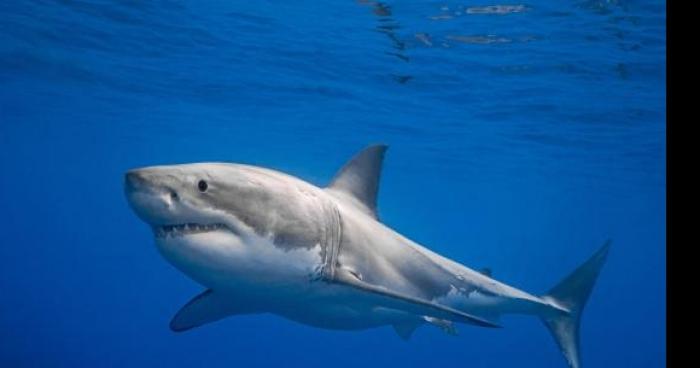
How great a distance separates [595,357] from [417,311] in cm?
7610

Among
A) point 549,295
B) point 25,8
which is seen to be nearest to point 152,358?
point 25,8

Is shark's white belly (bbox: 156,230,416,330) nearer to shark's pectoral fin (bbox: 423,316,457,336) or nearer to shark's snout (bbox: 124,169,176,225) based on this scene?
shark's snout (bbox: 124,169,176,225)

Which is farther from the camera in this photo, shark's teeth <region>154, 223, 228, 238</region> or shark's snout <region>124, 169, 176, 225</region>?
shark's teeth <region>154, 223, 228, 238</region>

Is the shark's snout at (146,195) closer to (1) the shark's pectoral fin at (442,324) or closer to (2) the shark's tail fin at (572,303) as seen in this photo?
(1) the shark's pectoral fin at (442,324)

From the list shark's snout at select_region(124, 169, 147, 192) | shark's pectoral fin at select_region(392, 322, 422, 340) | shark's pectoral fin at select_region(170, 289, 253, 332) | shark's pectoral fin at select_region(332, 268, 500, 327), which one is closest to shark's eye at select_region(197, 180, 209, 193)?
shark's snout at select_region(124, 169, 147, 192)

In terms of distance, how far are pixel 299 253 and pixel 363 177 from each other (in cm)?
230

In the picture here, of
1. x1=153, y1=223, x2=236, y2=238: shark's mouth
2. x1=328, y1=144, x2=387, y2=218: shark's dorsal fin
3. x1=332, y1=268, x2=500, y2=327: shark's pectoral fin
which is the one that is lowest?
x1=332, y1=268, x2=500, y2=327: shark's pectoral fin

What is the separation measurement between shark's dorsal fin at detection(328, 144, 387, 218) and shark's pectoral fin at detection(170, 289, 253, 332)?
1664mm

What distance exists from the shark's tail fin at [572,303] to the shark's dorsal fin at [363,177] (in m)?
3.33

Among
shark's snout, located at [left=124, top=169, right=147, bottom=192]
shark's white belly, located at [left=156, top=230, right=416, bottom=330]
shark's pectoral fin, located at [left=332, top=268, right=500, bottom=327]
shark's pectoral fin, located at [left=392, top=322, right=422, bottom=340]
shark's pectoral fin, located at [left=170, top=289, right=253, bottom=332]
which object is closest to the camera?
shark's snout, located at [left=124, top=169, right=147, bottom=192]

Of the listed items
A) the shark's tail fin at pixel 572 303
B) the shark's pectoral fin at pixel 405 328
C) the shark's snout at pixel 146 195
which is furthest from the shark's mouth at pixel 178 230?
the shark's tail fin at pixel 572 303

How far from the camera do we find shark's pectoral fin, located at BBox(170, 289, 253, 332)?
563 cm

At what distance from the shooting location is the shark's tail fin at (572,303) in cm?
810

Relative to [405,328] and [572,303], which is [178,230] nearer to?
[405,328]
